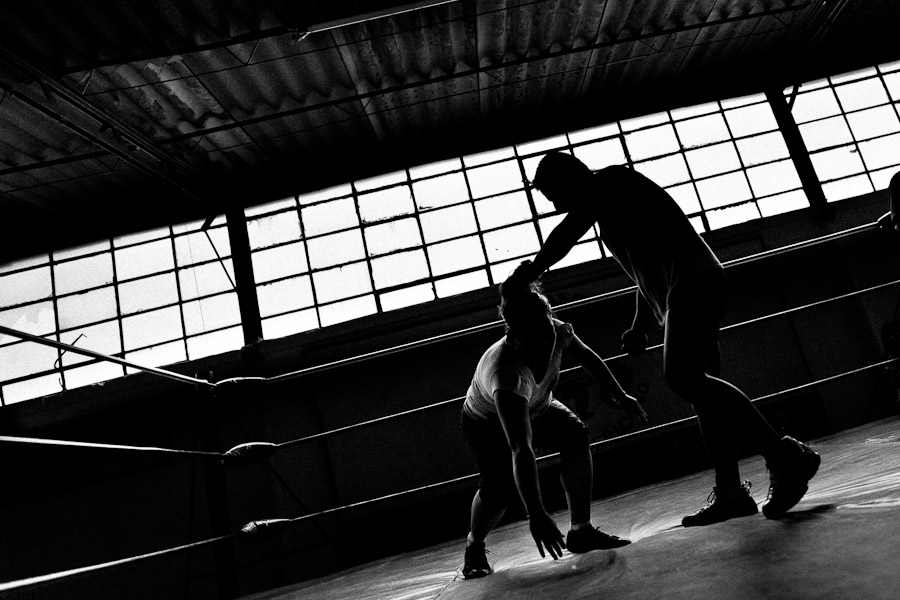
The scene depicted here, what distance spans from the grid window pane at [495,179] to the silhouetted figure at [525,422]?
4852mm

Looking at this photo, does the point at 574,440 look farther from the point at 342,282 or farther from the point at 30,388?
the point at 30,388

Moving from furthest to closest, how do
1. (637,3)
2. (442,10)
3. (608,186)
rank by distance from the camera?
(637,3) → (442,10) → (608,186)

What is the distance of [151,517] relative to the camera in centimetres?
607

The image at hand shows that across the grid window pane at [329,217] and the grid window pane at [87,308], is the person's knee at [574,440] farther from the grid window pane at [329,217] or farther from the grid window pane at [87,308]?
the grid window pane at [87,308]

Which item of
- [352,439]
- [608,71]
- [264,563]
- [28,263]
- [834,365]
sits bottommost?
[264,563]

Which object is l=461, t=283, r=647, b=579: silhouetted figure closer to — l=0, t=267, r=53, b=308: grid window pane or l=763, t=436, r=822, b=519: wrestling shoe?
l=763, t=436, r=822, b=519: wrestling shoe

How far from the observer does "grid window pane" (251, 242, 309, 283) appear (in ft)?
20.4

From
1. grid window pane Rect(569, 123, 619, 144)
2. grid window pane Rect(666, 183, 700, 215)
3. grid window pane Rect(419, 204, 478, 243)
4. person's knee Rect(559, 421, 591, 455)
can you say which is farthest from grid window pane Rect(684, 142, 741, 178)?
person's knee Rect(559, 421, 591, 455)

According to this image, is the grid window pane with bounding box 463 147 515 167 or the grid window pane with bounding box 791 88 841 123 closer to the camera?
the grid window pane with bounding box 463 147 515 167

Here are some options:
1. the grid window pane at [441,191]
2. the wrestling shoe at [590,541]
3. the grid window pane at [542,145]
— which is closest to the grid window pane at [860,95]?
the grid window pane at [542,145]

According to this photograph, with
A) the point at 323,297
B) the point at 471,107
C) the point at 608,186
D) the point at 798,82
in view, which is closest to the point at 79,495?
the point at 323,297

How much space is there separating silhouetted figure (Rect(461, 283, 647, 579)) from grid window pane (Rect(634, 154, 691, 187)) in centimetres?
526

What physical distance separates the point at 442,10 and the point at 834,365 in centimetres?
560

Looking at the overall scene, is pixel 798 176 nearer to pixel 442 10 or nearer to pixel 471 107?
pixel 471 107
